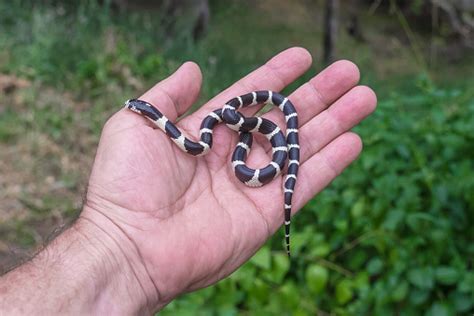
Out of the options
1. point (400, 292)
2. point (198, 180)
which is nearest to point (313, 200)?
point (400, 292)

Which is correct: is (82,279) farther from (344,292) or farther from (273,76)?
(273,76)

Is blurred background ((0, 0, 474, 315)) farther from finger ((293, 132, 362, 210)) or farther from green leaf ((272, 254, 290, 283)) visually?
finger ((293, 132, 362, 210))

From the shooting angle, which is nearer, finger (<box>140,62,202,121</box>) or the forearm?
the forearm

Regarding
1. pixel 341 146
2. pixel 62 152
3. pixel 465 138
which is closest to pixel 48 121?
pixel 62 152

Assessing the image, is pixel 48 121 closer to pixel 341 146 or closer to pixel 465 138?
pixel 341 146

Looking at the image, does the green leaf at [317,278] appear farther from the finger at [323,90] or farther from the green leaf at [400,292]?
the finger at [323,90]

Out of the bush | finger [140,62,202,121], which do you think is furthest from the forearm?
finger [140,62,202,121]
